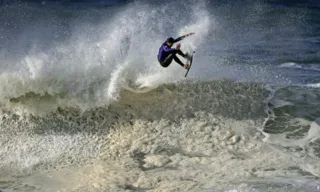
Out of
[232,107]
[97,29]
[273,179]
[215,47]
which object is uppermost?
[97,29]

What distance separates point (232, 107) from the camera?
1121 cm

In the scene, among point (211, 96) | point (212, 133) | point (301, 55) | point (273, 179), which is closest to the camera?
point (273, 179)

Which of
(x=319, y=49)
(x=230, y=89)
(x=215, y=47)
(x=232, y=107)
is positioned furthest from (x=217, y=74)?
(x=319, y=49)

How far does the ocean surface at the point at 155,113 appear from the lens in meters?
8.61

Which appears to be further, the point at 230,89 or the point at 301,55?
the point at 301,55

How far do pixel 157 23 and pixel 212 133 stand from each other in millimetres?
7514

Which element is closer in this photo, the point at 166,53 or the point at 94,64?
the point at 166,53

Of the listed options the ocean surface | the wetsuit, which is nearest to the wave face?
the ocean surface

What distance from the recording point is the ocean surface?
8.61m

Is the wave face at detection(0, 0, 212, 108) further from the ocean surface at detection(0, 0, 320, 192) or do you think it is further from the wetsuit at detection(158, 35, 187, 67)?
the wetsuit at detection(158, 35, 187, 67)

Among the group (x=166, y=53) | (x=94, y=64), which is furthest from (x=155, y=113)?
(x=94, y=64)

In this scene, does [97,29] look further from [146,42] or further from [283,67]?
[283,67]

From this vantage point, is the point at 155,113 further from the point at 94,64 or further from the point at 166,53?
the point at 94,64

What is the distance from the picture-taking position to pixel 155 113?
1109 centimetres
